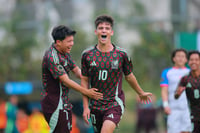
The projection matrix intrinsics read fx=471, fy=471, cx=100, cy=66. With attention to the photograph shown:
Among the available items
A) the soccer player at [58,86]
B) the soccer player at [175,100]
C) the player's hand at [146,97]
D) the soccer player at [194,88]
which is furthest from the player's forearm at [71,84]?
the soccer player at [175,100]

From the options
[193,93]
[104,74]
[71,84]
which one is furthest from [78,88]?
[193,93]

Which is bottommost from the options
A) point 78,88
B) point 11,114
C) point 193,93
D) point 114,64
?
point 11,114

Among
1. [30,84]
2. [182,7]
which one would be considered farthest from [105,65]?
[182,7]

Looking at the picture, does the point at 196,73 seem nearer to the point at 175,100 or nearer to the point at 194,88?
the point at 194,88

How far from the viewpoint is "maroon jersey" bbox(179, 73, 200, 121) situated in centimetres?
899

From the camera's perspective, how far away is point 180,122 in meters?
10.7

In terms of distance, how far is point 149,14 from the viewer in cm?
2503

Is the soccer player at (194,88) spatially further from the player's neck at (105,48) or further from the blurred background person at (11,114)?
the blurred background person at (11,114)

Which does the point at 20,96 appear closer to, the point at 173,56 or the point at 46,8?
the point at 46,8

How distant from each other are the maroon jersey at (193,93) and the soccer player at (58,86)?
213 centimetres

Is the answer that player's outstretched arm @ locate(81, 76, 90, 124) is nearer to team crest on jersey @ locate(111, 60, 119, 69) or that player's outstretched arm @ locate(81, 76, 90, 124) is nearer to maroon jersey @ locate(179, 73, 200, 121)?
team crest on jersey @ locate(111, 60, 119, 69)

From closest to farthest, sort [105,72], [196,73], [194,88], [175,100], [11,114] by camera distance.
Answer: [105,72]
[194,88]
[196,73]
[175,100]
[11,114]

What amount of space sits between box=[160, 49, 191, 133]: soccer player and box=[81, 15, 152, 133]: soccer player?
9.68 feet

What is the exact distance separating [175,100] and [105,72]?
137 inches
